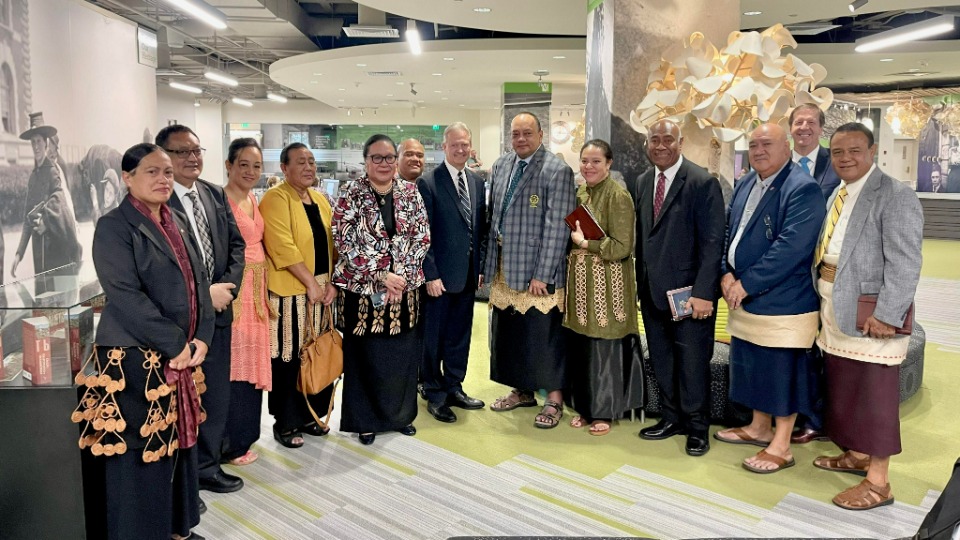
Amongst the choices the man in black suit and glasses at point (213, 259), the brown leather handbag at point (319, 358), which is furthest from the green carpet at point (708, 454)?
the man in black suit and glasses at point (213, 259)

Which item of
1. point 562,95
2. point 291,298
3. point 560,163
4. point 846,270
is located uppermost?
point 562,95

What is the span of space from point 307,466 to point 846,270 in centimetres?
276

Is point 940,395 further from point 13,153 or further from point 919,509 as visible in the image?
point 13,153

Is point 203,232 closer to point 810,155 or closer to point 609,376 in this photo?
point 609,376

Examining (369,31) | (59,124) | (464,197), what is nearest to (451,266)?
(464,197)

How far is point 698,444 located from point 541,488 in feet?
3.23

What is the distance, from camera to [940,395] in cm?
486

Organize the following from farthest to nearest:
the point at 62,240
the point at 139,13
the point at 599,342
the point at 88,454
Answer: the point at 139,13
the point at 62,240
the point at 599,342
the point at 88,454

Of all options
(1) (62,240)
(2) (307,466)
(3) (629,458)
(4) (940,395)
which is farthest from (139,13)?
(4) (940,395)

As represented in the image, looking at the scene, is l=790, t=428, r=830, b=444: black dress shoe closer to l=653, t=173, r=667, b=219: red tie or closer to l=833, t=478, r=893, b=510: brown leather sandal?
l=833, t=478, r=893, b=510: brown leather sandal

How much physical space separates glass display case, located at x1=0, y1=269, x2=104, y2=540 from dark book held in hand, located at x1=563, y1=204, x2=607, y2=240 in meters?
2.41

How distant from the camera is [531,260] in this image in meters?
4.10

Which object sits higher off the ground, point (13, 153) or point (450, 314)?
point (13, 153)

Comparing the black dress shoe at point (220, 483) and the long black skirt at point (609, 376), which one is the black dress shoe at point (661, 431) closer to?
the long black skirt at point (609, 376)
